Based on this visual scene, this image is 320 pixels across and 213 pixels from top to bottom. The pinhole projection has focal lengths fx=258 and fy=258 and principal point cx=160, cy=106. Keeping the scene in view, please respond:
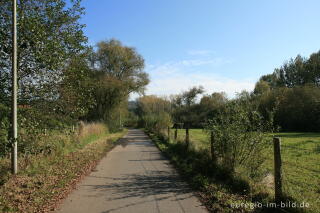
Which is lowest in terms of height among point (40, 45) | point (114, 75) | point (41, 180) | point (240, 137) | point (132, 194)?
point (132, 194)

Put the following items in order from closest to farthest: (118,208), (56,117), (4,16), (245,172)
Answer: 1. (118,208)
2. (245,172)
3. (4,16)
4. (56,117)

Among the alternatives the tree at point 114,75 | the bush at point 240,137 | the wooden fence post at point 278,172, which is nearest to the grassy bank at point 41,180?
the bush at point 240,137

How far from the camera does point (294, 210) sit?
191 inches

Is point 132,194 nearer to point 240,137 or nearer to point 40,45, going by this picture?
point 240,137

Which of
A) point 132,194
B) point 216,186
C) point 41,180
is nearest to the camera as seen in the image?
point 132,194

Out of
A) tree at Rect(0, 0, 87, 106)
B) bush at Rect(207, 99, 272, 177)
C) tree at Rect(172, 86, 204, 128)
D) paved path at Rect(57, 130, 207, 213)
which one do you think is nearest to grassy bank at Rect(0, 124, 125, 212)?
paved path at Rect(57, 130, 207, 213)

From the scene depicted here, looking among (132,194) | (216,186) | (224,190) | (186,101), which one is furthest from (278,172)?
(186,101)

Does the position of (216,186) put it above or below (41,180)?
below

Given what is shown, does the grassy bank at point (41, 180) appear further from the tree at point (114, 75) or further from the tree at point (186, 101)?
the tree at point (186, 101)

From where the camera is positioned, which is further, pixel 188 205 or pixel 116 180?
pixel 116 180

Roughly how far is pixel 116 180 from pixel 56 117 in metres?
4.32

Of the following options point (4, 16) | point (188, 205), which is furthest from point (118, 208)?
point (4, 16)

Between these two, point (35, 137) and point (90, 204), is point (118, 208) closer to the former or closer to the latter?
point (90, 204)

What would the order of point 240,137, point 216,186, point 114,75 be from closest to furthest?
1. point 216,186
2. point 240,137
3. point 114,75
